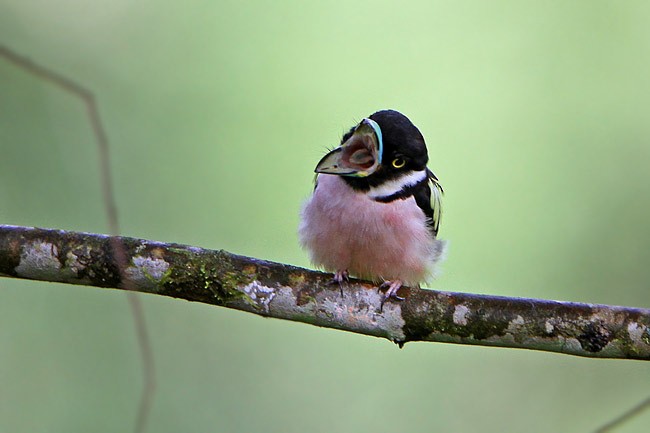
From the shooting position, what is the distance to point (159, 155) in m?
4.86

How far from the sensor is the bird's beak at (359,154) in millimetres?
2881

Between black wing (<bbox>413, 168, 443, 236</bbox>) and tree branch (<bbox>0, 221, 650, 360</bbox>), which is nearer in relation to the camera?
tree branch (<bbox>0, 221, 650, 360</bbox>)

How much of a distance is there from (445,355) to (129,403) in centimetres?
154

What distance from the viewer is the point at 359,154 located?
9.76 feet

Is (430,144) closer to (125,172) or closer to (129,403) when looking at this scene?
(125,172)

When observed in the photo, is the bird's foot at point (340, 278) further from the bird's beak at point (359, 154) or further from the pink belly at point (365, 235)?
the bird's beak at point (359, 154)

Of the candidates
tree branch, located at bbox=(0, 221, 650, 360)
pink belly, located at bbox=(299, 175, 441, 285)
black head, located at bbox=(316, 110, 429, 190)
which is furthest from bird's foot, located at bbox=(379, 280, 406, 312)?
black head, located at bbox=(316, 110, 429, 190)

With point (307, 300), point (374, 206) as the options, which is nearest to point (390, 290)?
point (307, 300)

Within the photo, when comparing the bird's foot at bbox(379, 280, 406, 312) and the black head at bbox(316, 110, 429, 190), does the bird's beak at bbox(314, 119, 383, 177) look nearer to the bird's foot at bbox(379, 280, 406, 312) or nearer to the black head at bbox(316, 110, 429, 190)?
the black head at bbox(316, 110, 429, 190)

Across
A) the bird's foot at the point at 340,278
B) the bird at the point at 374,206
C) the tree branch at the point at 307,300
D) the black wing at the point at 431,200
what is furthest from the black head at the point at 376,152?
the tree branch at the point at 307,300

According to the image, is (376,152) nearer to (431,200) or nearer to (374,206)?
(374,206)

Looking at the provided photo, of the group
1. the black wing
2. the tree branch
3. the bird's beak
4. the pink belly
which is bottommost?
the tree branch

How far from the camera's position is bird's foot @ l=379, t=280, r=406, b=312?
268 cm

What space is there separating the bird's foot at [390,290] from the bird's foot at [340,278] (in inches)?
4.5
